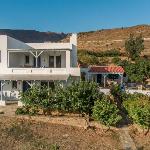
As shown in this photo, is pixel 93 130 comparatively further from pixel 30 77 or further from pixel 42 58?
pixel 42 58

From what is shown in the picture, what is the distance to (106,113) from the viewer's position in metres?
31.5

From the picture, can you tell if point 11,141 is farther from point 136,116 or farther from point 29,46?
point 29,46

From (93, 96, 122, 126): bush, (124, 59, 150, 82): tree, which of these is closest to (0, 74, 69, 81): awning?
(93, 96, 122, 126): bush

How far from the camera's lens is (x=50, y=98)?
33.3 m

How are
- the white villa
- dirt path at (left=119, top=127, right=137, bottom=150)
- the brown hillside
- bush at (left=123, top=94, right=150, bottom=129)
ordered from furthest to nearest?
the brown hillside < the white villa < bush at (left=123, top=94, right=150, bottom=129) < dirt path at (left=119, top=127, right=137, bottom=150)

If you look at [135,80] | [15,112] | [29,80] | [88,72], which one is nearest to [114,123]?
[15,112]

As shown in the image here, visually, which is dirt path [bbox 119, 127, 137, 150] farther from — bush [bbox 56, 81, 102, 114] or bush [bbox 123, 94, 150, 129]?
bush [bbox 56, 81, 102, 114]

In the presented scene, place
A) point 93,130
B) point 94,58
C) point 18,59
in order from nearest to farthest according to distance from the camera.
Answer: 1. point 93,130
2. point 18,59
3. point 94,58

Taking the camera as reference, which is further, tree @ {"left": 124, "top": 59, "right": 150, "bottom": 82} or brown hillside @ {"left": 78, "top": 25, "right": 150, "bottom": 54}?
brown hillside @ {"left": 78, "top": 25, "right": 150, "bottom": 54}

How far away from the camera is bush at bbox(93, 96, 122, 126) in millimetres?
31328

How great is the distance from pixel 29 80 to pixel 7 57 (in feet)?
13.0

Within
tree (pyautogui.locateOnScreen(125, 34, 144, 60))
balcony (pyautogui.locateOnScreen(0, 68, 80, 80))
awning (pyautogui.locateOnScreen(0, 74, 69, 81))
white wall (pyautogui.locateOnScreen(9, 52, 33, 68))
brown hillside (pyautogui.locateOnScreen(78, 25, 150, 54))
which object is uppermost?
brown hillside (pyautogui.locateOnScreen(78, 25, 150, 54))

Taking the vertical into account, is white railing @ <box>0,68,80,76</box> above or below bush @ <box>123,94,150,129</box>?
above

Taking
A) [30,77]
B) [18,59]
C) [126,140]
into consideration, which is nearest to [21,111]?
[30,77]
